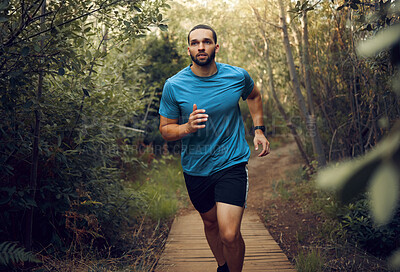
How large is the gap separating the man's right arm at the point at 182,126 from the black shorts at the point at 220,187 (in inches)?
16.6

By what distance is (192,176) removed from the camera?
3.44 m

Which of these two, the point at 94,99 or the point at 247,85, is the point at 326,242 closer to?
the point at 247,85

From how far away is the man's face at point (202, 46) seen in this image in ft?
11.2

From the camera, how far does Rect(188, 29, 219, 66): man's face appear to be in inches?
134

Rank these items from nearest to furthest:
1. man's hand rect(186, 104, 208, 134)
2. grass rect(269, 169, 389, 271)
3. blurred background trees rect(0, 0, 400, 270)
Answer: man's hand rect(186, 104, 208, 134) → blurred background trees rect(0, 0, 400, 270) → grass rect(269, 169, 389, 271)

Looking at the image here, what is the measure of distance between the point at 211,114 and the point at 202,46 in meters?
0.60

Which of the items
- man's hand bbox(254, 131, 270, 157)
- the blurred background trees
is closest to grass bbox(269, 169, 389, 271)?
man's hand bbox(254, 131, 270, 157)

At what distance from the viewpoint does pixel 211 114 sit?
3.32 meters

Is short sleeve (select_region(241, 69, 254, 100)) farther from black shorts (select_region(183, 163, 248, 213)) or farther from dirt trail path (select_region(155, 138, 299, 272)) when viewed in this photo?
dirt trail path (select_region(155, 138, 299, 272))

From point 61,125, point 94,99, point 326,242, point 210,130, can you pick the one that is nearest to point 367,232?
point 326,242

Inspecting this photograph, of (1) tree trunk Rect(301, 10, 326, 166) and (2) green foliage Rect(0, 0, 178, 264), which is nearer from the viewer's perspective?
(2) green foliage Rect(0, 0, 178, 264)

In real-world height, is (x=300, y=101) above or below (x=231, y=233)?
above

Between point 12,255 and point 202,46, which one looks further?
point 202,46

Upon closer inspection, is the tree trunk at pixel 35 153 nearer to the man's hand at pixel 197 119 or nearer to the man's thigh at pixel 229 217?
the man's hand at pixel 197 119
